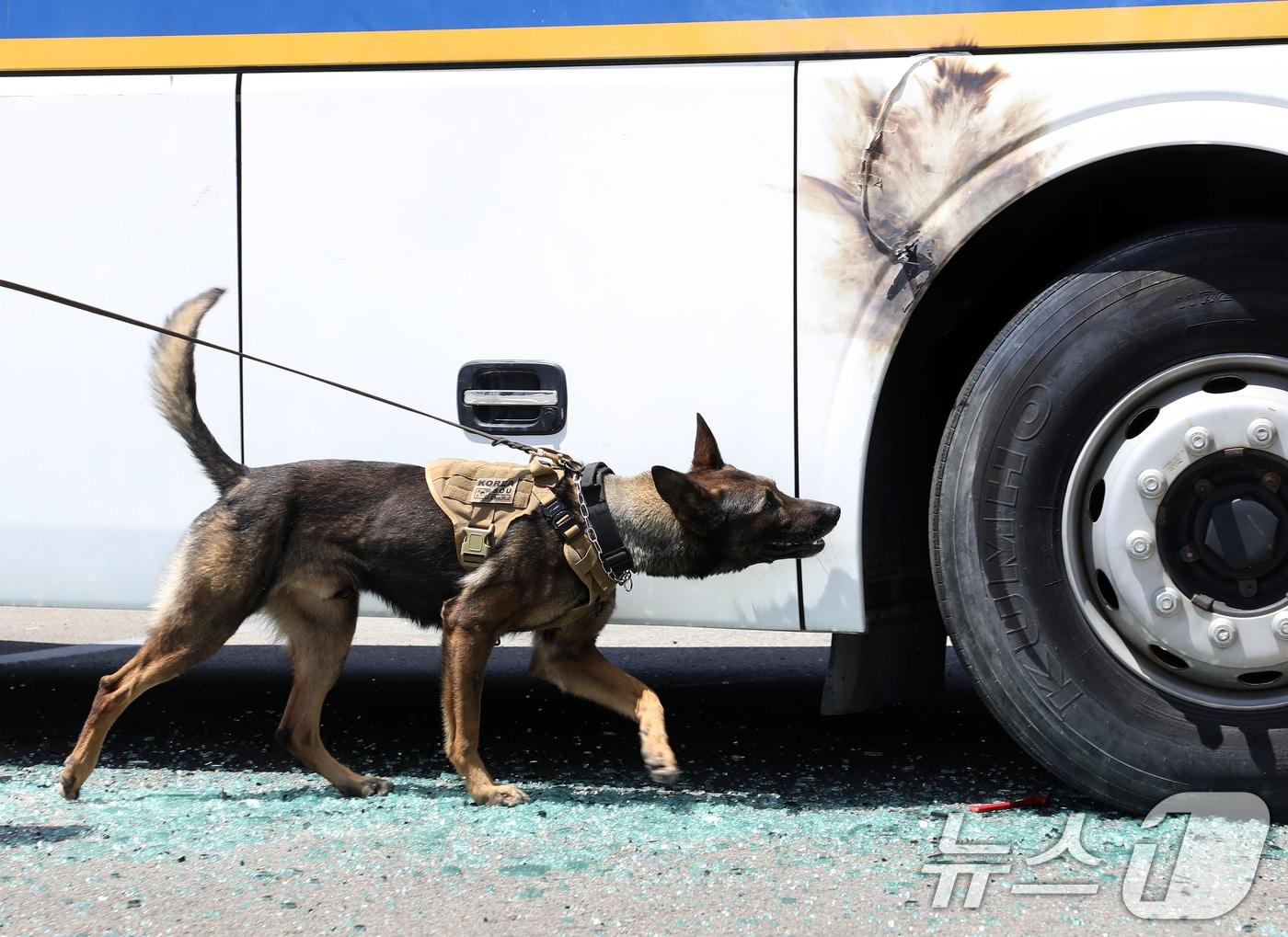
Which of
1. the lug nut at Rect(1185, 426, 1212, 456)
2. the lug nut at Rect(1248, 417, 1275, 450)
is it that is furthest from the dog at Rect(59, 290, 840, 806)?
the lug nut at Rect(1248, 417, 1275, 450)

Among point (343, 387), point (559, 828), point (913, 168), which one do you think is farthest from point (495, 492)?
point (913, 168)

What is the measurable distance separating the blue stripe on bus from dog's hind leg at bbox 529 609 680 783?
1.55 m

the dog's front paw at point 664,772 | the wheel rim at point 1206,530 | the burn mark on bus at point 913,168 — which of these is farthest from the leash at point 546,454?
the wheel rim at point 1206,530

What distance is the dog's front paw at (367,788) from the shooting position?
3547 millimetres

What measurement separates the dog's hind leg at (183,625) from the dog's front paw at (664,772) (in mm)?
1120

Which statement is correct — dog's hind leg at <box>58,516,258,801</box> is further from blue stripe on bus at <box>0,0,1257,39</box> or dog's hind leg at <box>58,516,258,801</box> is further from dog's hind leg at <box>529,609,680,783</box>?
blue stripe on bus at <box>0,0,1257,39</box>

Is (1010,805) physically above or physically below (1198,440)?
below

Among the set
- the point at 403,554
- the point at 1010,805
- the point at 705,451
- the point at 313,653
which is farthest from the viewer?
the point at 313,653

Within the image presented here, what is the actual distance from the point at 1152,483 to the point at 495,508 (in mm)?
1600

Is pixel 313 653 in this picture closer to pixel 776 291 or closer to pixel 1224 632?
pixel 776 291

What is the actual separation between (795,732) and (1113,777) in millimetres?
1253

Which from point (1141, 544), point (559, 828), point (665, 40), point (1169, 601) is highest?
point (665, 40)

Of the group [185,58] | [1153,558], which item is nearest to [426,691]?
[185,58]

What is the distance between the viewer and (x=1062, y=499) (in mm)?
3139
